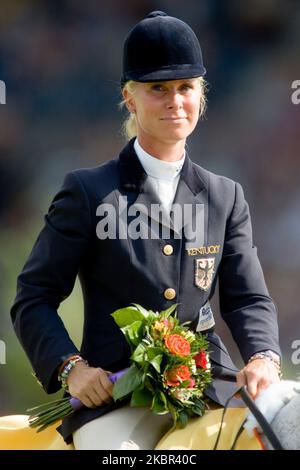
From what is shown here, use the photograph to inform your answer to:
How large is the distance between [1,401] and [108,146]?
162 cm

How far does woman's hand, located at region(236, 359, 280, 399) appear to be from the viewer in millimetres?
2635

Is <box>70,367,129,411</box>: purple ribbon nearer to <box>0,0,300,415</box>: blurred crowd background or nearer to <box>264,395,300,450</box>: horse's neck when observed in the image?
<box>264,395,300,450</box>: horse's neck

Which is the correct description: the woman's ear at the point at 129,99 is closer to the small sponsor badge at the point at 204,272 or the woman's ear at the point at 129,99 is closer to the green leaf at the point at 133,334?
the small sponsor badge at the point at 204,272

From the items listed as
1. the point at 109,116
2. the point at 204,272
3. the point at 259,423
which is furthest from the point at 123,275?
the point at 109,116

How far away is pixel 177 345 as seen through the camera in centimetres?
262

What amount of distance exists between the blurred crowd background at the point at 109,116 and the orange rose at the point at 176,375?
133 inches

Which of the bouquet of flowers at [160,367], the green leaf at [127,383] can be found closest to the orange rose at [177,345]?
the bouquet of flowers at [160,367]

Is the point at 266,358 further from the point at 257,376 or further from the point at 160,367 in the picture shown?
the point at 160,367

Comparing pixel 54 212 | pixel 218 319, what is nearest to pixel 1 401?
pixel 218 319

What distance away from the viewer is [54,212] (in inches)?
115

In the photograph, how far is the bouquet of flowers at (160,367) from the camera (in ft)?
8.56

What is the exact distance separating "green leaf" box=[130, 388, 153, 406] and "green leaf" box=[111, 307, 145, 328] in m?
0.18
